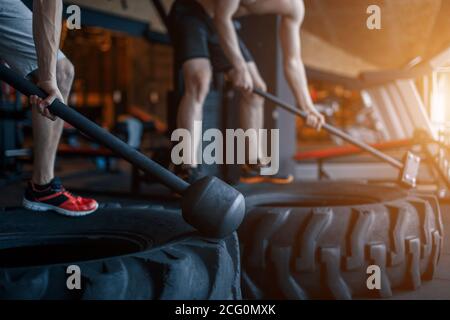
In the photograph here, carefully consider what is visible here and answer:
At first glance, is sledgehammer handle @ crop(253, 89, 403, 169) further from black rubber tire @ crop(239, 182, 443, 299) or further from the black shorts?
black rubber tire @ crop(239, 182, 443, 299)

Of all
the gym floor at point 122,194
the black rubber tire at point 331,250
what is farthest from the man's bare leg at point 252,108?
the black rubber tire at point 331,250

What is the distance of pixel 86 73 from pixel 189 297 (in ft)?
30.9

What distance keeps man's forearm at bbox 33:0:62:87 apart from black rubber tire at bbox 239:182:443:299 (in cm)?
58

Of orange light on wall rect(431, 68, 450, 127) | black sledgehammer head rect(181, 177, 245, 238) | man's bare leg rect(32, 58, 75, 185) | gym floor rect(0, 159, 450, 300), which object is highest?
orange light on wall rect(431, 68, 450, 127)

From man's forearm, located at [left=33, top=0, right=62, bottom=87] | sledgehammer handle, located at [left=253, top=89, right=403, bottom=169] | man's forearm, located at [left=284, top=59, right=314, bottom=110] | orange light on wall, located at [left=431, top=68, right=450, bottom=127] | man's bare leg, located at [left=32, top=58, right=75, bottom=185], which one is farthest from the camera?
orange light on wall, located at [left=431, top=68, right=450, bottom=127]

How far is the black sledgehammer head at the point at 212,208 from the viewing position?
1.00 meters

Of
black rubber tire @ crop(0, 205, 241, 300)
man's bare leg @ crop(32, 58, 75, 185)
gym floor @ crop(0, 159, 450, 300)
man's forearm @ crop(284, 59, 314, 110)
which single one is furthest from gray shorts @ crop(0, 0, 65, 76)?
man's forearm @ crop(284, 59, 314, 110)

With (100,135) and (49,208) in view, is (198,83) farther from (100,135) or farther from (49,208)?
(100,135)

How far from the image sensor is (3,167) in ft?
12.2

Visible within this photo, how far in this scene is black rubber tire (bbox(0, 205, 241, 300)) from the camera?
0.83 m

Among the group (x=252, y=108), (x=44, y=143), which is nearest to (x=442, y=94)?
(x=252, y=108)

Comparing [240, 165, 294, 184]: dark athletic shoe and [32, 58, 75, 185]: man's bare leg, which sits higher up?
[32, 58, 75, 185]: man's bare leg

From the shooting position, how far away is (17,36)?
1.29 metres

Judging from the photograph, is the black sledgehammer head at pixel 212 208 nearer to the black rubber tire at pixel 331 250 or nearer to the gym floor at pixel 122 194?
the black rubber tire at pixel 331 250
